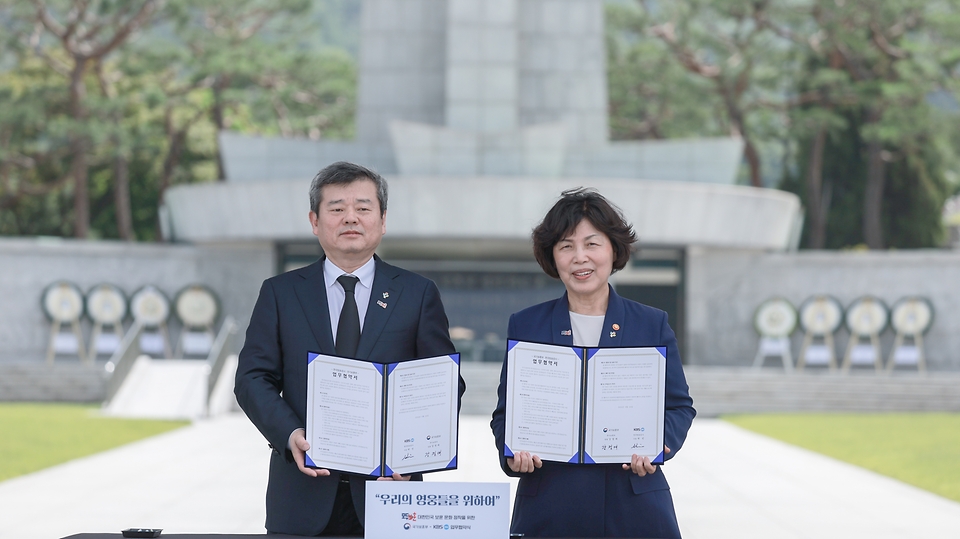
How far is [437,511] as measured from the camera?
3.09 meters

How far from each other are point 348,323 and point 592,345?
0.88 m

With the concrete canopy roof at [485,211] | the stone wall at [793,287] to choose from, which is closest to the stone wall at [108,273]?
the concrete canopy roof at [485,211]

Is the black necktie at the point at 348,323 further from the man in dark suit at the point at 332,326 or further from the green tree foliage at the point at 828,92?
the green tree foliage at the point at 828,92

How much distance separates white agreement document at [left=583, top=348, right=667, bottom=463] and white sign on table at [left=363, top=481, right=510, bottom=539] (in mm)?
443

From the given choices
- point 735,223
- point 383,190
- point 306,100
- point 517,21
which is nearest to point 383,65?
point 517,21

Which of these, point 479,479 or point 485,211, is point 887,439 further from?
point 485,211

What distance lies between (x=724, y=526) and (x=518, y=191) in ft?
47.3

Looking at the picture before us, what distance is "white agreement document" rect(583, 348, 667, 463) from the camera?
11.1 feet

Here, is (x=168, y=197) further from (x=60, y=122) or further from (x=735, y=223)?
(x=735, y=223)

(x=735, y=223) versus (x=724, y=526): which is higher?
(x=735, y=223)

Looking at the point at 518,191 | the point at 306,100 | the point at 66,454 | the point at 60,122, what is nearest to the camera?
the point at 66,454

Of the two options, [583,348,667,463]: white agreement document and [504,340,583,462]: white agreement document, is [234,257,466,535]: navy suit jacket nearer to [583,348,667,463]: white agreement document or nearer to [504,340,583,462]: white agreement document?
[504,340,583,462]: white agreement document

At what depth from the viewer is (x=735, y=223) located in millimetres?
23578

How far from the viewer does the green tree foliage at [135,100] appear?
1257 inches
